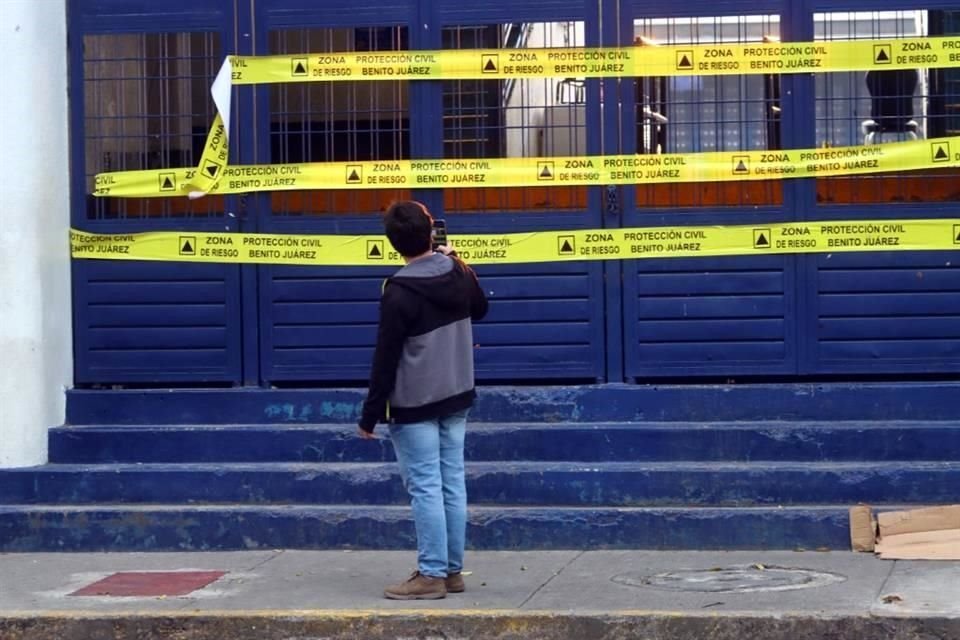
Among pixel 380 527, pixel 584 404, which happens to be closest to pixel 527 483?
pixel 584 404

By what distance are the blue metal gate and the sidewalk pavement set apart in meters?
1.36

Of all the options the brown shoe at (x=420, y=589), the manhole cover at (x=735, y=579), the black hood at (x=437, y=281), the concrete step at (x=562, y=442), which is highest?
the black hood at (x=437, y=281)

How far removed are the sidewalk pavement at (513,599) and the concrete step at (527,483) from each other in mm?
371

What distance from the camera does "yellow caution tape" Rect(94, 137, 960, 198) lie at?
882 centimetres

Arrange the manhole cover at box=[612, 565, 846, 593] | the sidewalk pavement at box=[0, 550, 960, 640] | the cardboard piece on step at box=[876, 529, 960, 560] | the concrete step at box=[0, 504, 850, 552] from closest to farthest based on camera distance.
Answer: the sidewalk pavement at box=[0, 550, 960, 640] < the manhole cover at box=[612, 565, 846, 593] < the cardboard piece on step at box=[876, 529, 960, 560] < the concrete step at box=[0, 504, 850, 552]

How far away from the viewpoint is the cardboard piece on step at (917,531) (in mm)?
7879

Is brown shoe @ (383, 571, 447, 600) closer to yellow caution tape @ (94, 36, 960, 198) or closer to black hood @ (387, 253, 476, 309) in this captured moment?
black hood @ (387, 253, 476, 309)

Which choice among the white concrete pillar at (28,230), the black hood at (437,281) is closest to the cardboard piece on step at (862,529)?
the black hood at (437,281)

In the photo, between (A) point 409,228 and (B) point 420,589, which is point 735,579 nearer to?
(B) point 420,589

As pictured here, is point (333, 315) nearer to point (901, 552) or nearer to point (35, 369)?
point (35, 369)

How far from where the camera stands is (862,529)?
8.08 metres

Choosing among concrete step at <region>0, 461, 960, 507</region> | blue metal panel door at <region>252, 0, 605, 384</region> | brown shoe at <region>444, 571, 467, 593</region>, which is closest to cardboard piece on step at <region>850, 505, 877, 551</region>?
concrete step at <region>0, 461, 960, 507</region>

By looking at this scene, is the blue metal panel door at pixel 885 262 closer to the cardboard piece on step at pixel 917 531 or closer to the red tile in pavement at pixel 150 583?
the cardboard piece on step at pixel 917 531

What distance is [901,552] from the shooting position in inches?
310
